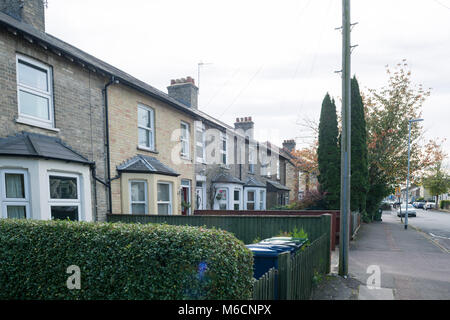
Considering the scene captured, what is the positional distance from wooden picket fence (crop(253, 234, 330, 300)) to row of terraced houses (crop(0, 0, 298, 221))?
5.58 meters

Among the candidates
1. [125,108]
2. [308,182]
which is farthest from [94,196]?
[308,182]

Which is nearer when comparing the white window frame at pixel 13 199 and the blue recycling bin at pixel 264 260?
the blue recycling bin at pixel 264 260

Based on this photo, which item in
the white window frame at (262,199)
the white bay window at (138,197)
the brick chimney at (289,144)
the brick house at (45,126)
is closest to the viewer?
the brick house at (45,126)

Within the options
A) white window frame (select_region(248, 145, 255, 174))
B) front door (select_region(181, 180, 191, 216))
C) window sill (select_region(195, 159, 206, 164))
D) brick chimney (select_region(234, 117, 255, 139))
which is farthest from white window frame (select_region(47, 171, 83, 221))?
brick chimney (select_region(234, 117, 255, 139))

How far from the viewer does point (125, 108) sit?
1007 centimetres

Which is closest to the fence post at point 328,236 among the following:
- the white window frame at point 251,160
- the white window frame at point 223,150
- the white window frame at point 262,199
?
the white window frame at point 223,150

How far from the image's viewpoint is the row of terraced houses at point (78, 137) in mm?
6453

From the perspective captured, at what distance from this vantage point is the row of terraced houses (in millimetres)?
6453

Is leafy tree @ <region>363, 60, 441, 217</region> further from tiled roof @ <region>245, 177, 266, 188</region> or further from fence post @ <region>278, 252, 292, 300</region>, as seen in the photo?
fence post @ <region>278, 252, 292, 300</region>

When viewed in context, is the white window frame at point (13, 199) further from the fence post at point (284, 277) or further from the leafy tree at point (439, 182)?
the leafy tree at point (439, 182)

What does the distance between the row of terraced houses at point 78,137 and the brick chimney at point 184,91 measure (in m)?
2.39

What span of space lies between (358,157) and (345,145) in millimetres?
11292

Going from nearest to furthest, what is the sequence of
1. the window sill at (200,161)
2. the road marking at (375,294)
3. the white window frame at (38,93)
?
the road marking at (375,294)
the white window frame at (38,93)
the window sill at (200,161)

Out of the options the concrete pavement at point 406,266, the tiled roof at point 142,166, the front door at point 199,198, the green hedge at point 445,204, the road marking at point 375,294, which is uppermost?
the tiled roof at point 142,166
